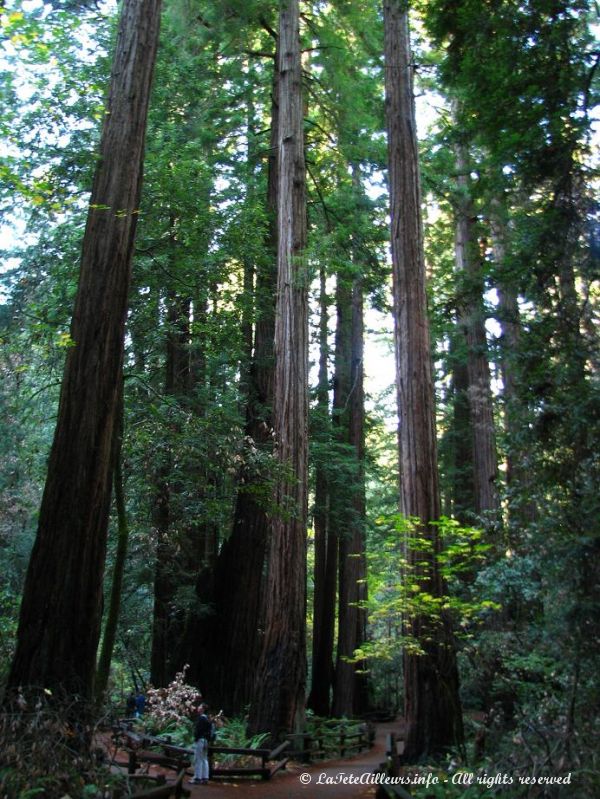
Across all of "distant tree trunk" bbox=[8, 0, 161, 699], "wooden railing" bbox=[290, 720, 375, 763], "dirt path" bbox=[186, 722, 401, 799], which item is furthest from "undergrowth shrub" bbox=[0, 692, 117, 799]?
"wooden railing" bbox=[290, 720, 375, 763]

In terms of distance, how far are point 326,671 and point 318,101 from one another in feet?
50.3

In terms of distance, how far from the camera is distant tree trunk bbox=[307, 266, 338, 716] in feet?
59.0

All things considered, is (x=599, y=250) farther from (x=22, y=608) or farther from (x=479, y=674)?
(x=22, y=608)

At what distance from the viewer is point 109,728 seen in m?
5.57

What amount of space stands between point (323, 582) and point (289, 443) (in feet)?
33.5

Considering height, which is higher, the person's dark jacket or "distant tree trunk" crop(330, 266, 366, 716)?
"distant tree trunk" crop(330, 266, 366, 716)

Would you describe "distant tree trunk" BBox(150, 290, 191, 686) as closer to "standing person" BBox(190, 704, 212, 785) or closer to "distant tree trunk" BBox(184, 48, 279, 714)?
"distant tree trunk" BBox(184, 48, 279, 714)

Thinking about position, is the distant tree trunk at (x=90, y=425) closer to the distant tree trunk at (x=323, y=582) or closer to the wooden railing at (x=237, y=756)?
the wooden railing at (x=237, y=756)

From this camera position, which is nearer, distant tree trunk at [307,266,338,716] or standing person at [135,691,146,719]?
standing person at [135,691,146,719]

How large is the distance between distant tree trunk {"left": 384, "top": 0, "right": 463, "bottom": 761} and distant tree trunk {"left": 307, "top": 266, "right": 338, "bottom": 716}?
301 inches

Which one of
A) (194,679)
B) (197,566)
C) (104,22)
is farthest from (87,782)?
(104,22)

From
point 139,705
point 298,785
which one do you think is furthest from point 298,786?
point 139,705

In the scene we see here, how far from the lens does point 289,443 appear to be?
1099 cm

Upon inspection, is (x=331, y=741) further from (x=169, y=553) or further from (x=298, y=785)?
(x=169, y=553)
